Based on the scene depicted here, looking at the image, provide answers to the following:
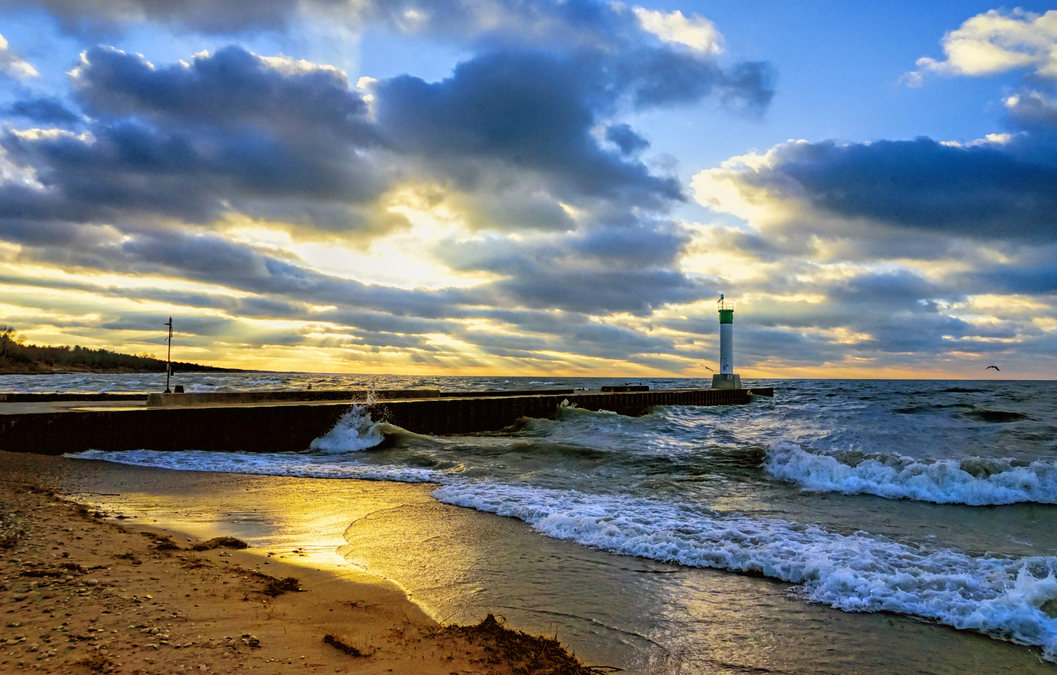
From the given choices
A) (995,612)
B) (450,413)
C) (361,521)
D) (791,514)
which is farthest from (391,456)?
(995,612)

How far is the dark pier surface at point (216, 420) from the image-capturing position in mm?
13429

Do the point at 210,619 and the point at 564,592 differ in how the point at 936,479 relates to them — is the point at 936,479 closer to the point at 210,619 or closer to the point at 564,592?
the point at 564,592

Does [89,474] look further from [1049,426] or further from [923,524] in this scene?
[1049,426]

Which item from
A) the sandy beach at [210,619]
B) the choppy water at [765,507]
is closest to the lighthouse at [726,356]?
the choppy water at [765,507]

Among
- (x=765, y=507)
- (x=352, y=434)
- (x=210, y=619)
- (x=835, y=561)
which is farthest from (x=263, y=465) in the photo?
(x=835, y=561)

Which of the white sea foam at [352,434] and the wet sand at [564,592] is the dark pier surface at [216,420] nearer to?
the white sea foam at [352,434]

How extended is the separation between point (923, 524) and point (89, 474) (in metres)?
13.5

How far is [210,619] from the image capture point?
13.5ft

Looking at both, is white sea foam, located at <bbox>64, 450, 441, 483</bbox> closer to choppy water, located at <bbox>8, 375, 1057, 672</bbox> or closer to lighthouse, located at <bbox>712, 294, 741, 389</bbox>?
choppy water, located at <bbox>8, 375, 1057, 672</bbox>

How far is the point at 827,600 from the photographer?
5.54 metres

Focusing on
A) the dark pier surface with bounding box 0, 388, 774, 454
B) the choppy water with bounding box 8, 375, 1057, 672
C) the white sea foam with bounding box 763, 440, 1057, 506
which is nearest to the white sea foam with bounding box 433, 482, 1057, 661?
the choppy water with bounding box 8, 375, 1057, 672

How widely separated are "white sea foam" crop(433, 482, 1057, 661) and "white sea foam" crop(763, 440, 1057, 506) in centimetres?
419

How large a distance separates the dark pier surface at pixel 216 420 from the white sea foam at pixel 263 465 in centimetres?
51

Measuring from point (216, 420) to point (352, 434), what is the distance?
140 inches
